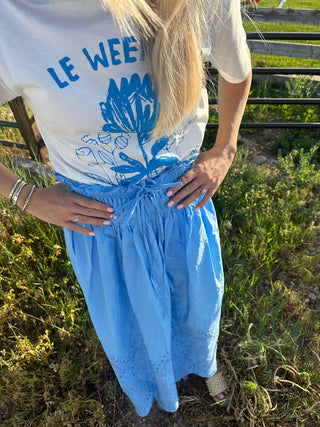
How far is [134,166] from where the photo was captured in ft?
3.09

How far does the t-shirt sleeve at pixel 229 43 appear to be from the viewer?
0.82 meters

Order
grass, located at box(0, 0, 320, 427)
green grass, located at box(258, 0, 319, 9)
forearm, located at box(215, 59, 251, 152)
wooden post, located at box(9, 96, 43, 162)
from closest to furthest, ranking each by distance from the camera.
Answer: forearm, located at box(215, 59, 251, 152), grass, located at box(0, 0, 320, 427), wooden post, located at box(9, 96, 43, 162), green grass, located at box(258, 0, 319, 9)

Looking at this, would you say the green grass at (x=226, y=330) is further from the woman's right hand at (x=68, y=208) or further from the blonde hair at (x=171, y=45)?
the blonde hair at (x=171, y=45)

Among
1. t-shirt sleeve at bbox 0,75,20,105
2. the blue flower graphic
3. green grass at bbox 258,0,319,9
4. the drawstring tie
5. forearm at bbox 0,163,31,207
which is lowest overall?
green grass at bbox 258,0,319,9

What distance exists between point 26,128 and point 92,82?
180 cm

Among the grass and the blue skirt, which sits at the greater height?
the blue skirt

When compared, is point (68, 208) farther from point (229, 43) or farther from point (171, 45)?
point (229, 43)

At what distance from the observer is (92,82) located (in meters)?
0.76

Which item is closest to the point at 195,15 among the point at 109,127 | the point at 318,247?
the point at 109,127

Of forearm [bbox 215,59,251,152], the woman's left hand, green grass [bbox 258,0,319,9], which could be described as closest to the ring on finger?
the woman's left hand

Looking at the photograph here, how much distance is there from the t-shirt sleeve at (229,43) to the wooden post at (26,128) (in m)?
1.70

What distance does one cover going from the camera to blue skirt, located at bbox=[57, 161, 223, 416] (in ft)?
3.41

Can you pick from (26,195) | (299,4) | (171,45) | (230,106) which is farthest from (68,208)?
(299,4)

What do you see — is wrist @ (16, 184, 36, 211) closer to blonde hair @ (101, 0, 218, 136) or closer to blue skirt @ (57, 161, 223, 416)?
blue skirt @ (57, 161, 223, 416)
